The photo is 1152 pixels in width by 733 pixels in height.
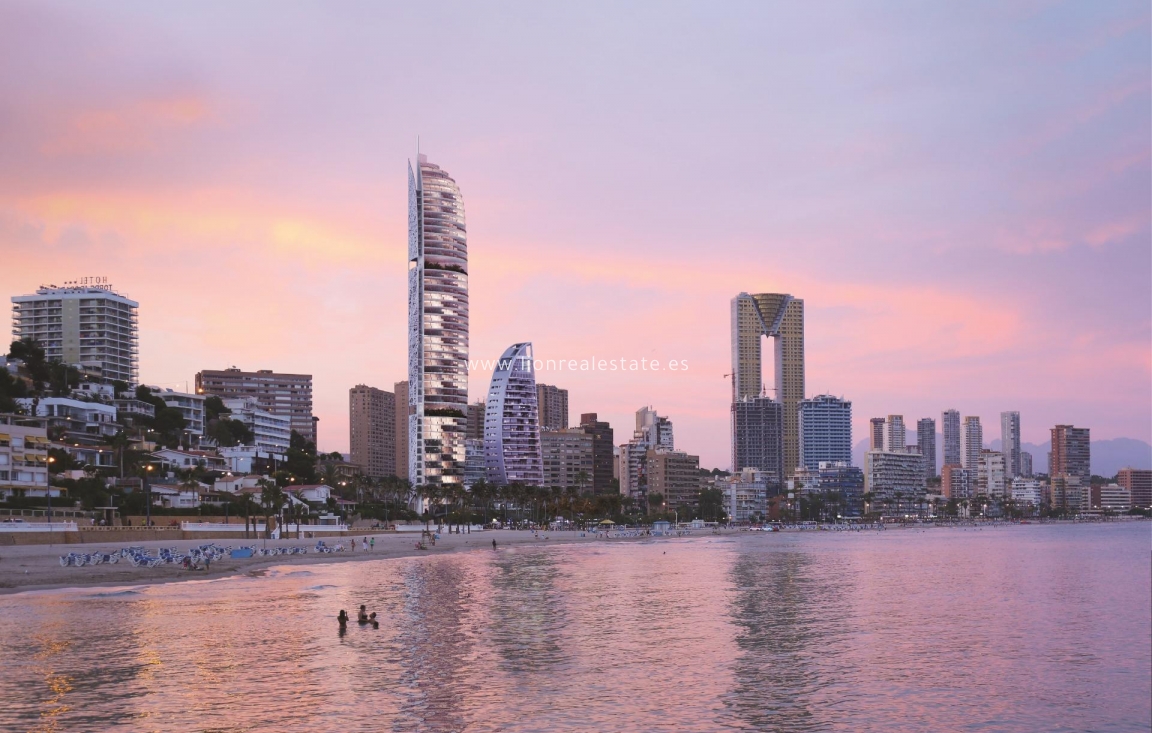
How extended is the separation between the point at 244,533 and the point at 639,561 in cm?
4373

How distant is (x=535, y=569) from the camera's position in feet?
305

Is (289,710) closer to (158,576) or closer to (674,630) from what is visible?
(674,630)

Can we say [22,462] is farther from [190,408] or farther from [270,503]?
[190,408]

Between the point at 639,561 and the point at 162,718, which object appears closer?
the point at 162,718

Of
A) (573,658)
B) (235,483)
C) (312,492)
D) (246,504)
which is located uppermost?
(235,483)

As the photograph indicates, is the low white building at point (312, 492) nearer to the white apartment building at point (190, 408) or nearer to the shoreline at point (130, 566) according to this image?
the white apartment building at point (190, 408)

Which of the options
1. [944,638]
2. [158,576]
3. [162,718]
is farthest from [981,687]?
[158,576]

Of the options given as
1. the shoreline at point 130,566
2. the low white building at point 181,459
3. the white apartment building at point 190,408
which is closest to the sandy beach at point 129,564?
the shoreline at point 130,566

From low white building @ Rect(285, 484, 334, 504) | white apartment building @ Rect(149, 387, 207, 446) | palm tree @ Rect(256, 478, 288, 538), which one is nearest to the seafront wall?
palm tree @ Rect(256, 478, 288, 538)

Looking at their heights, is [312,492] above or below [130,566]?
above

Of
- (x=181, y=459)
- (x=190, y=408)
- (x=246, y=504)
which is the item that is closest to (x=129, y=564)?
(x=246, y=504)

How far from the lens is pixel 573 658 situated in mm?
40219

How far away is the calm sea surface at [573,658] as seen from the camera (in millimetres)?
30141

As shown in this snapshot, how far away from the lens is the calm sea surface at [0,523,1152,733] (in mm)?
30141
